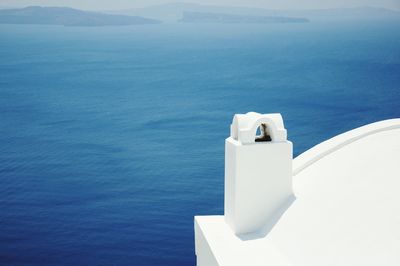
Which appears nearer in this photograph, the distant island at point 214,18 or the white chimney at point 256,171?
the white chimney at point 256,171

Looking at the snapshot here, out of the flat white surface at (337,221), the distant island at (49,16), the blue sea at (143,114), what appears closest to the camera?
the flat white surface at (337,221)

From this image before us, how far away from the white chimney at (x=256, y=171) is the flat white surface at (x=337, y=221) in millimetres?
224

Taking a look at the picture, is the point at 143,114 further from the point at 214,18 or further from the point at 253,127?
the point at 214,18

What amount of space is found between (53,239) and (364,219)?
1975 centimetres

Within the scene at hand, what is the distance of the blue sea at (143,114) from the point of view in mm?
24719

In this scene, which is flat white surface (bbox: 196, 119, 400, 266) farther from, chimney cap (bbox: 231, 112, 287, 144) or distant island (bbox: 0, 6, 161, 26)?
distant island (bbox: 0, 6, 161, 26)

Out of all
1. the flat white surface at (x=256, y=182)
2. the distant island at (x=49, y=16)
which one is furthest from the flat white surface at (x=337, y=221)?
the distant island at (x=49, y=16)

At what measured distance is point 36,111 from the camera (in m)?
45.9

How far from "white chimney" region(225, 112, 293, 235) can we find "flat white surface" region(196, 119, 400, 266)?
0.73 feet

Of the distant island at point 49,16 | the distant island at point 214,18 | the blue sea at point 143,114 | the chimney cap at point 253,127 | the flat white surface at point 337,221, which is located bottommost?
the flat white surface at point 337,221

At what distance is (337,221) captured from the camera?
593 cm

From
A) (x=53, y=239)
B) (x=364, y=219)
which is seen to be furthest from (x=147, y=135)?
(x=364, y=219)

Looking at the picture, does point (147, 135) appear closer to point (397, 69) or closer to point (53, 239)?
point (53, 239)

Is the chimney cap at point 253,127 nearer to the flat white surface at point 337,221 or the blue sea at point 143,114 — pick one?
the flat white surface at point 337,221
